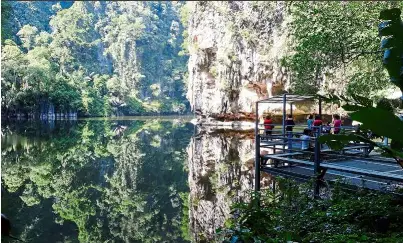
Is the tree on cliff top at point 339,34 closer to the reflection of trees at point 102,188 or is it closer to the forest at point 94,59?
the reflection of trees at point 102,188

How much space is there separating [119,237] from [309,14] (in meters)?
9.78

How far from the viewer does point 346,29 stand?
42.4 feet

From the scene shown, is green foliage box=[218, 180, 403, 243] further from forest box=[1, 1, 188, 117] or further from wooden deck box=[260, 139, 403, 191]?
forest box=[1, 1, 188, 117]

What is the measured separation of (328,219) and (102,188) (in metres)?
9.69

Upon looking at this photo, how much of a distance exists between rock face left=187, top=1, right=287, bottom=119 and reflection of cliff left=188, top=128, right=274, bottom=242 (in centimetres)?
993

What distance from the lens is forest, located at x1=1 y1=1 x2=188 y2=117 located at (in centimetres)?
5166

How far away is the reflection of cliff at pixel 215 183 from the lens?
29.3 ft

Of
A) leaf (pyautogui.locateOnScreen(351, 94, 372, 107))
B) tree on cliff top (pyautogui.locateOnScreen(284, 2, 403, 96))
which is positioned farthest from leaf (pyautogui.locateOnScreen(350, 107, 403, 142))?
tree on cliff top (pyautogui.locateOnScreen(284, 2, 403, 96))

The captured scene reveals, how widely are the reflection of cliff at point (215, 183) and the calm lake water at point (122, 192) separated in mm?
27

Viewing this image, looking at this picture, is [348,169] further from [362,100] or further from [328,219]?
[362,100]

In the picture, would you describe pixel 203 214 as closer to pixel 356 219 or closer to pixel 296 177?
pixel 296 177

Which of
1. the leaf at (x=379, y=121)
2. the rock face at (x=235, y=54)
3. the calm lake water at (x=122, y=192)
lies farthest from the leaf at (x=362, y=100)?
the rock face at (x=235, y=54)

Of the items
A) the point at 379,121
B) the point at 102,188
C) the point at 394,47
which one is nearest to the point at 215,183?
the point at 102,188

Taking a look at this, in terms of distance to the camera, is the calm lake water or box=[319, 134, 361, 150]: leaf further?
the calm lake water
